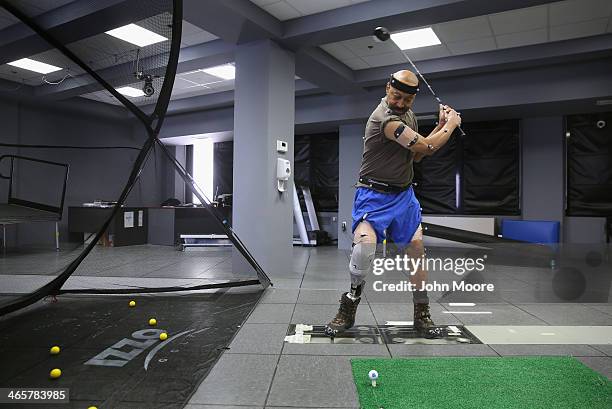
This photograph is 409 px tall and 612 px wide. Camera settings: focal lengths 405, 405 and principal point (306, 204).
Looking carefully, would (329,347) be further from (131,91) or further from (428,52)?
(428,52)

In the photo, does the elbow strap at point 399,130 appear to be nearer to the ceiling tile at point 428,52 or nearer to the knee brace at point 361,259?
the knee brace at point 361,259

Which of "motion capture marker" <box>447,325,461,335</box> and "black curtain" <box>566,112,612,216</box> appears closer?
"motion capture marker" <box>447,325,461,335</box>

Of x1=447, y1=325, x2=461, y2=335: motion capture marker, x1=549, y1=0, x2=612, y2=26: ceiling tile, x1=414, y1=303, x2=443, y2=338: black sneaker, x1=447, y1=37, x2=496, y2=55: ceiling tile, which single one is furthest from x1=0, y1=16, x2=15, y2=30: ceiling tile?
x1=447, y1=37, x2=496, y2=55: ceiling tile

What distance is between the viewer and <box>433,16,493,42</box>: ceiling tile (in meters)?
4.83

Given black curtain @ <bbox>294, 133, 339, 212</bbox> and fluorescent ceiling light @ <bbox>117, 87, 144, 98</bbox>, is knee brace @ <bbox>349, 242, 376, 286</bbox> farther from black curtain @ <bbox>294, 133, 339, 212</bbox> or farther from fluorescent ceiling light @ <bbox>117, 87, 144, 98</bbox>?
black curtain @ <bbox>294, 133, 339, 212</bbox>

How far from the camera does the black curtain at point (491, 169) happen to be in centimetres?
727

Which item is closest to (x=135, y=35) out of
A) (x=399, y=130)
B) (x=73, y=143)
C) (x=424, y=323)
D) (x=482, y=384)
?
(x=73, y=143)

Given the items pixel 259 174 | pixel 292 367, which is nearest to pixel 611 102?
pixel 259 174

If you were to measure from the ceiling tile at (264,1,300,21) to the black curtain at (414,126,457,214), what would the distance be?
13.8ft

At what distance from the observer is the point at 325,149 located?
933cm

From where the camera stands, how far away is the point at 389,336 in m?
2.53

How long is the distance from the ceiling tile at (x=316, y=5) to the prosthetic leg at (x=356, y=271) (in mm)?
3020

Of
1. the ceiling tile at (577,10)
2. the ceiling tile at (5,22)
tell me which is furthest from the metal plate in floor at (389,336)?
the ceiling tile at (577,10)

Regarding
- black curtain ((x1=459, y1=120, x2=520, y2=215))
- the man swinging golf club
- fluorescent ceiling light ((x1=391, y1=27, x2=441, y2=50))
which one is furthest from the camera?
black curtain ((x1=459, y1=120, x2=520, y2=215))
